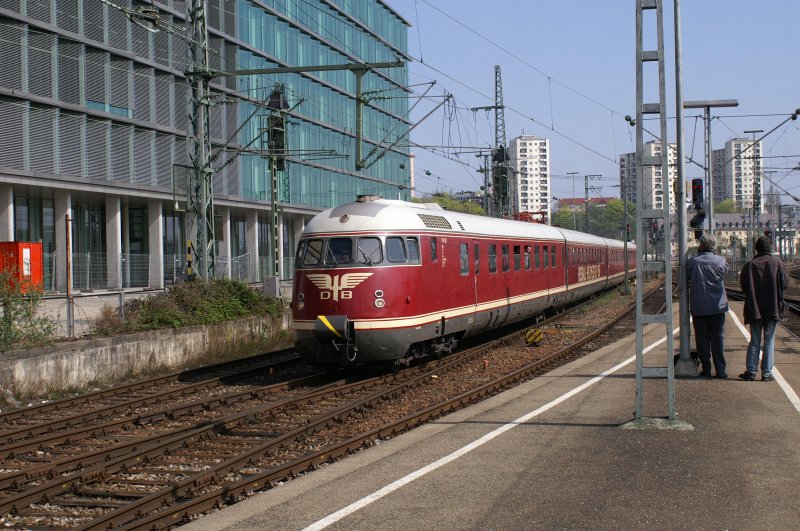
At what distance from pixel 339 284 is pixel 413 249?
159 centimetres

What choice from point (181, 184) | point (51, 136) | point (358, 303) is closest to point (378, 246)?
point (358, 303)

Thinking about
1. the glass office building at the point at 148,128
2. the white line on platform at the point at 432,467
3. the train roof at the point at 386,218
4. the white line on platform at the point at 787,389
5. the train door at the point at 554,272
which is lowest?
the white line on platform at the point at 432,467

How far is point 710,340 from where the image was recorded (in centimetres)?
1217

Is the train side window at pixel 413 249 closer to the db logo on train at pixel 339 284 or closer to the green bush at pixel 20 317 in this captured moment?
the db logo on train at pixel 339 284

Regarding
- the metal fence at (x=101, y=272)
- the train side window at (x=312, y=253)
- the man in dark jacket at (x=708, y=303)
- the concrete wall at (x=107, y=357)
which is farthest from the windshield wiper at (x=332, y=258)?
the metal fence at (x=101, y=272)

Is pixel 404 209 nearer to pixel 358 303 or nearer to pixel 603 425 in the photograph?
pixel 358 303

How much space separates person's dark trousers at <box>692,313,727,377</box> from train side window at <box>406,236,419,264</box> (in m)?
5.37

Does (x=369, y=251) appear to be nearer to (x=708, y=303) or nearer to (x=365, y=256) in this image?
(x=365, y=256)

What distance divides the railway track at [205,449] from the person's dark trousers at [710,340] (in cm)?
325

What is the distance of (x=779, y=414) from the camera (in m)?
9.48

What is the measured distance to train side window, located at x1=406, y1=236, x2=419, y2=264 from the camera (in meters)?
15.8

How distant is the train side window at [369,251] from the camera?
15273 mm

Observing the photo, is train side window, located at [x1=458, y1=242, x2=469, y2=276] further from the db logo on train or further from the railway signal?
the railway signal

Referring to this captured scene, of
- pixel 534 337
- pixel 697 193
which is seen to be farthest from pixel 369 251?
pixel 534 337
